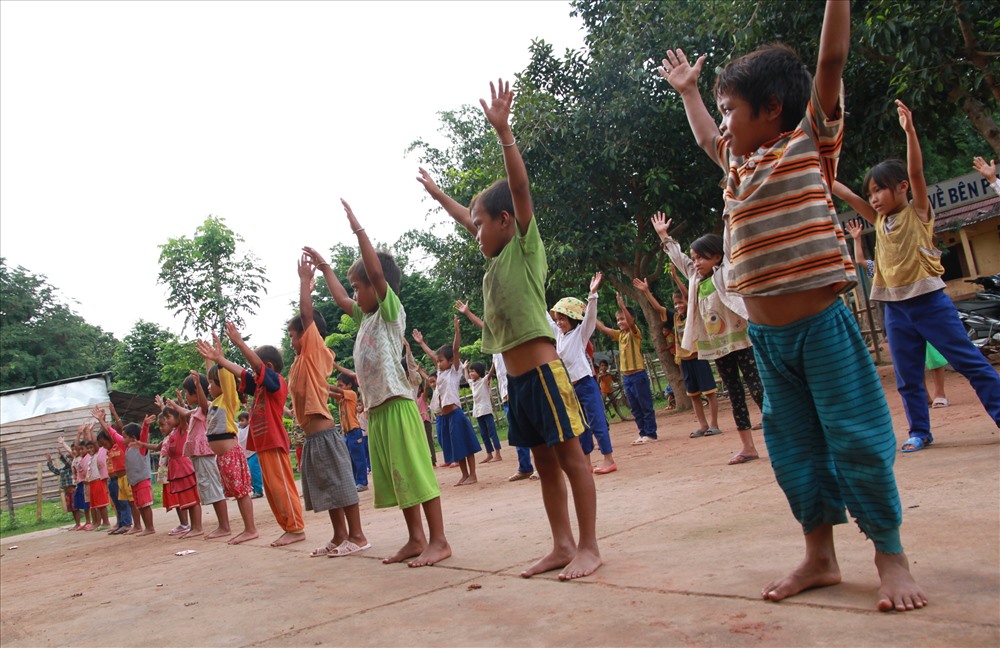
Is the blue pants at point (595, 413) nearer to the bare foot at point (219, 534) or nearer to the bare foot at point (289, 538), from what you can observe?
the bare foot at point (289, 538)

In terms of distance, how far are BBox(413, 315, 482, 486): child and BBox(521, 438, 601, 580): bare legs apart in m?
4.59

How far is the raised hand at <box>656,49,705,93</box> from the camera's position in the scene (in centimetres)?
285

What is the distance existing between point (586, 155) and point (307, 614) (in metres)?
10.3

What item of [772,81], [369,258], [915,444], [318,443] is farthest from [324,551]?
[772,81]

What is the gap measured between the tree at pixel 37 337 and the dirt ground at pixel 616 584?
40.1 metres

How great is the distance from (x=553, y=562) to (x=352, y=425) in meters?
8.21

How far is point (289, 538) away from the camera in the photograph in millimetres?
6016

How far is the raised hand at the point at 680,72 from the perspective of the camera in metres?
2.85

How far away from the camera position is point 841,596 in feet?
7.50

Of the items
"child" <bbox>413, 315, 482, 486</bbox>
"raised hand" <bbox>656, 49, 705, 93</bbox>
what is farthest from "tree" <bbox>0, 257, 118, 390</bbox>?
"raised hand" <bbox>656, 49, 705, 93</bbox>

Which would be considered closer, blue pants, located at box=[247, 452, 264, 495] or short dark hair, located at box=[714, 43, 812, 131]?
short dark hair, located at box=[714, 43, 812, 131]

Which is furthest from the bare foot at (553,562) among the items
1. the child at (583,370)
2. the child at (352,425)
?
the child at (352,425)

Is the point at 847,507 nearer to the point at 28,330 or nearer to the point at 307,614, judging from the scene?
the point at 307,614

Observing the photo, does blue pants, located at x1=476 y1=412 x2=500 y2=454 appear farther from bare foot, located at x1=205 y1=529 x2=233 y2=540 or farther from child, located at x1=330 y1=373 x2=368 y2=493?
bare foot, located at x1=205 y1=529 x2=233 y2=540
